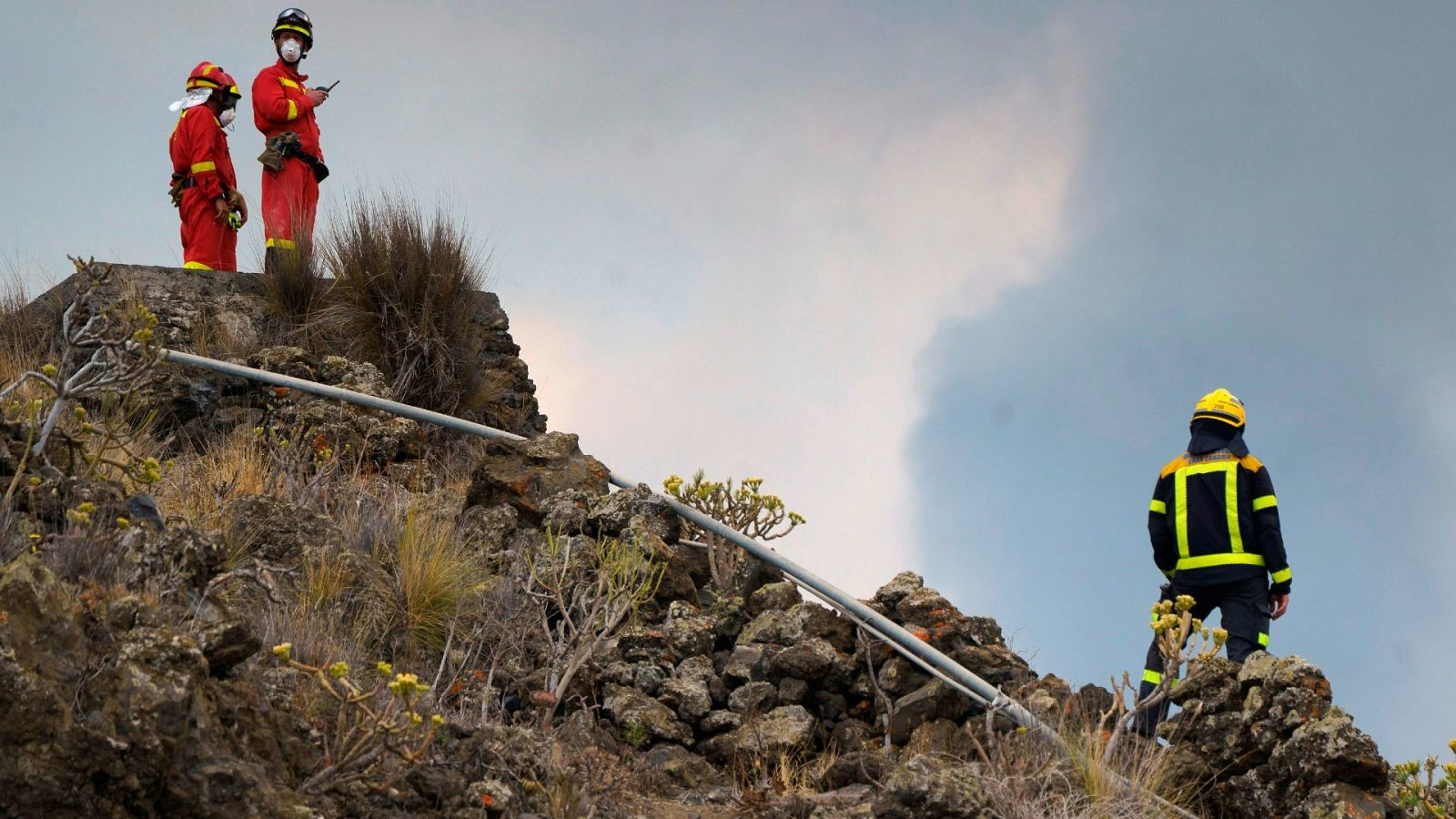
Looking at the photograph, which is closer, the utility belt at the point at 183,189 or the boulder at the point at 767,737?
the boulder at the point at 767,737

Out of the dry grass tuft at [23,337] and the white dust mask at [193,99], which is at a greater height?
the white dust mask at [193,99]

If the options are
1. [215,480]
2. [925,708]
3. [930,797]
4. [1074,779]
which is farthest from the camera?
[215,480]

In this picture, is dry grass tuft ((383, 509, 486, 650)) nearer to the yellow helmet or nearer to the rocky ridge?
the rocky ridge

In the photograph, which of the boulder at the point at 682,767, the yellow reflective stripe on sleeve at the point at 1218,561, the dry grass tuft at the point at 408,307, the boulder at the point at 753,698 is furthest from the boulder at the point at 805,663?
the dry grass tuft at the point at 408,307

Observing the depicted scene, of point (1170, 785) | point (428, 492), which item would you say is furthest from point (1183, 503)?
point (428, 492)

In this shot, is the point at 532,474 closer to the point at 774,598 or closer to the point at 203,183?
the point at 774,598

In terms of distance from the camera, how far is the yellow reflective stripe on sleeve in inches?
253

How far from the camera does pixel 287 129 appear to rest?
1102 centimetres

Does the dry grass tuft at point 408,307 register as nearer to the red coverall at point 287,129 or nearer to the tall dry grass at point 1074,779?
the red coverall at point 287,129

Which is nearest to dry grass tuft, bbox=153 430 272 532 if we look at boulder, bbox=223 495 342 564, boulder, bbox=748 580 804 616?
boulder, bbox=223 495 342 564

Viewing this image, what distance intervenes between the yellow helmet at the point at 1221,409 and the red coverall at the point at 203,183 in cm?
783

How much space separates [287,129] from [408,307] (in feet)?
7.62

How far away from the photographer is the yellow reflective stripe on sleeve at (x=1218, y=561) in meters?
6.41

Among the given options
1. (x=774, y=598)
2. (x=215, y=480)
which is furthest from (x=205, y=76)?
(x=774, y=598)
